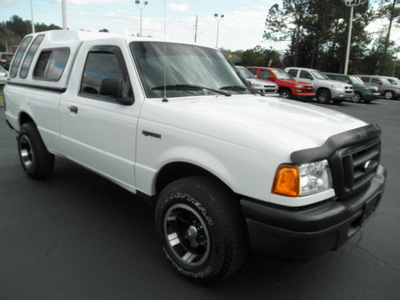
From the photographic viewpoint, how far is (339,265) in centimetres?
273

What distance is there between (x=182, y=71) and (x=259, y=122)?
113cm

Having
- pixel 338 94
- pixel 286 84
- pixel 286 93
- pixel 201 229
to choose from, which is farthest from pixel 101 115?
pixel 338 94

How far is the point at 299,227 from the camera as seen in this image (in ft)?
6.11

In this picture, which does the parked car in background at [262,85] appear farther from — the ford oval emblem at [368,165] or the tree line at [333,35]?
the tree line at [333,35]

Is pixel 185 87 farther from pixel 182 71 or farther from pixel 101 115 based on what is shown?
pixel 101 115

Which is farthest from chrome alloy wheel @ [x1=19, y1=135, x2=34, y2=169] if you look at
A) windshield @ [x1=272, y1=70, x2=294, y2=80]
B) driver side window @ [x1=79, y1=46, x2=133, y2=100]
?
windshield @ [x1=272, y1=70, x2=294, y2=80]

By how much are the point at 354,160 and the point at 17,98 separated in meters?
4.44

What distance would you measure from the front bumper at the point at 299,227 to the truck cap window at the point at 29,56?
3.92 meters

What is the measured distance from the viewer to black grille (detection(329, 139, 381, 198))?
2.02 m

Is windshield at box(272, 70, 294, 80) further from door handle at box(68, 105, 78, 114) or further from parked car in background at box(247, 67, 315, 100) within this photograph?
door handle at box(68, 105, 78, 114)

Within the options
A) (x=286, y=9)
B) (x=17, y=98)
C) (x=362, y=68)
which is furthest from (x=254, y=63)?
(x=17, y=98)

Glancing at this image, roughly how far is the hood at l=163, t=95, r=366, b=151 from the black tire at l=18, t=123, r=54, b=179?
2434mm

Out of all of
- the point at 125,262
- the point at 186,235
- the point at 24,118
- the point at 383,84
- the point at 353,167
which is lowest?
the point at 125,262

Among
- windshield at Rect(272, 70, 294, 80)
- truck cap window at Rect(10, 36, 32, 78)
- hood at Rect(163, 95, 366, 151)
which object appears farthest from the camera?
windshield at Rect(272, 70, 294, 80)
